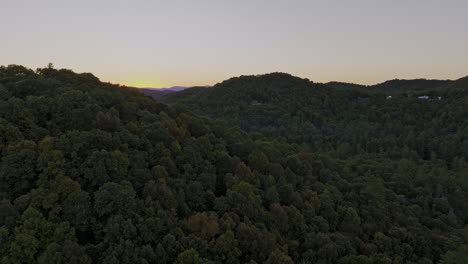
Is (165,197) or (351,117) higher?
(165,197)

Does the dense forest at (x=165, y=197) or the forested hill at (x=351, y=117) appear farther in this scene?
the forested hill at (x=351, y=117)

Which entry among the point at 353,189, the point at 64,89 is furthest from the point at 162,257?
the point at 353,189

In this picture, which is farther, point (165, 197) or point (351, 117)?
point (351, 117)

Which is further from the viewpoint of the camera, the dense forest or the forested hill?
the forested hill

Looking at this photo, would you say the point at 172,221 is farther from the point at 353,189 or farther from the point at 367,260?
the point at 353,189
